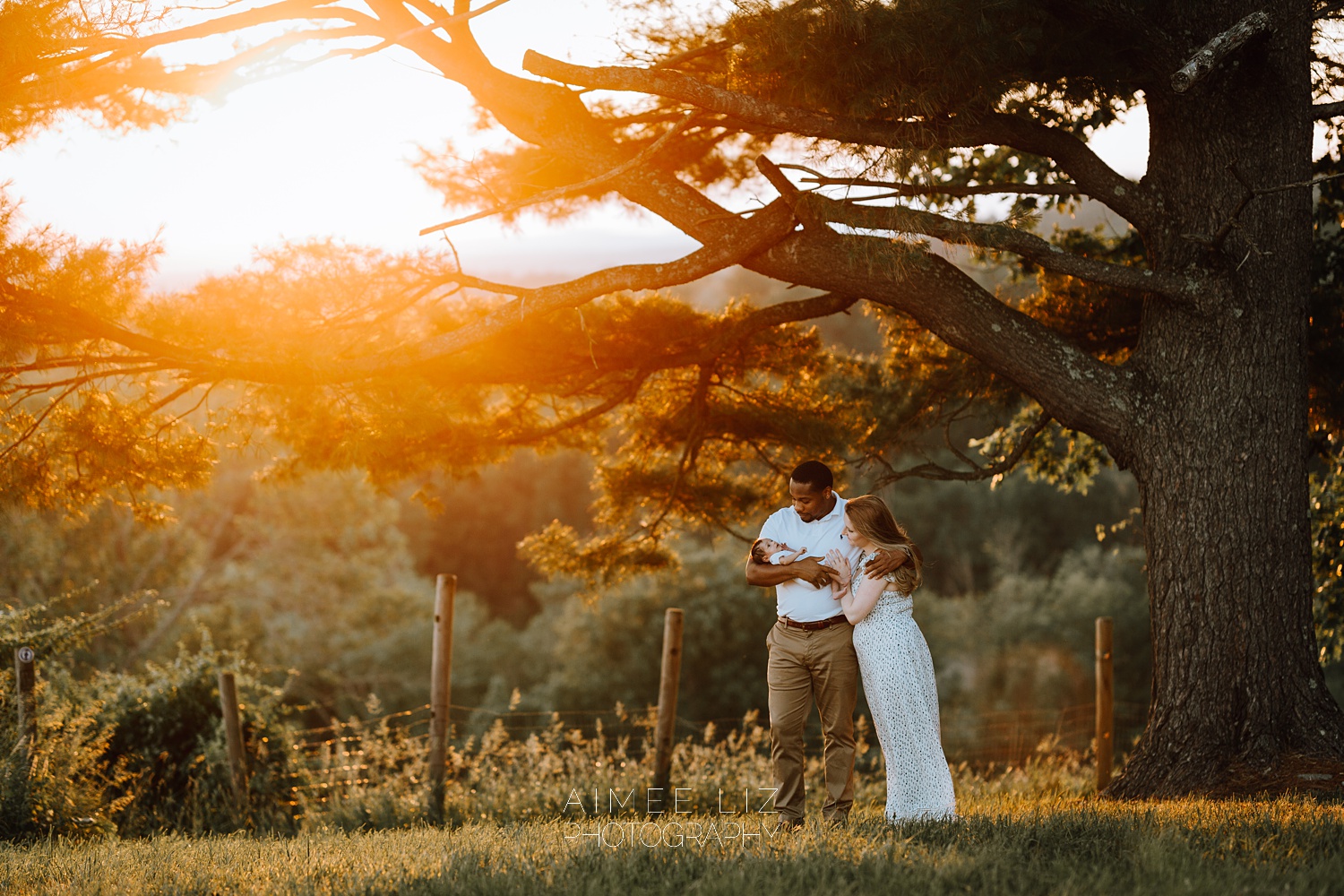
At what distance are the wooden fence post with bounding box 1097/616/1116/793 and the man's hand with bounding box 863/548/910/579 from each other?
4.96 metres

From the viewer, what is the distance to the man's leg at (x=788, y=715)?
16.4ft

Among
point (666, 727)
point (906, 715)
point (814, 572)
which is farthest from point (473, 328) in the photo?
point (906, 715)

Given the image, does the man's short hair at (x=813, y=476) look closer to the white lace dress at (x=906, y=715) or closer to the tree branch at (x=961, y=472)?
the white lace dress at (x=906, y=715)

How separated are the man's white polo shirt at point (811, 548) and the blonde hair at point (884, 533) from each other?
177 mm

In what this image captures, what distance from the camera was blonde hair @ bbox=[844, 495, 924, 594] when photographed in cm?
468

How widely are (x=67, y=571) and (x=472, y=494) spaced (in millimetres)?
19309

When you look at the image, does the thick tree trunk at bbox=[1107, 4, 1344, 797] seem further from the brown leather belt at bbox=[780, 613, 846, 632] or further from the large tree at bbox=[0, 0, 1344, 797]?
the brown leather belt at bbox=[780, 613, 846, 632]

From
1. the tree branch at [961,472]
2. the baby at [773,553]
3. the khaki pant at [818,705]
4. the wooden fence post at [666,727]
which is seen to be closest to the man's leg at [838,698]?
the khaki pant at [818,705]

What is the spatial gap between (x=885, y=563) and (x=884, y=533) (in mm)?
171

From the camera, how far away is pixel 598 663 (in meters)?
24.6

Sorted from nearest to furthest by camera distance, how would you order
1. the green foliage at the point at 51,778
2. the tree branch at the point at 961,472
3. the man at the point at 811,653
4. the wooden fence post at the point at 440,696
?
the man at the point at 811,653 → the green foliage at the point at 51,778 → the tree branch at the point at 961,472 → the wooden fence post at the point at 440,696

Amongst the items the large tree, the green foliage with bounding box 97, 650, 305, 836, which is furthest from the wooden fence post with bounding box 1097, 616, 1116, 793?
the green foliage with bounding box 97, 650, 305, 836

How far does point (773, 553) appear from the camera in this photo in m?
5.03

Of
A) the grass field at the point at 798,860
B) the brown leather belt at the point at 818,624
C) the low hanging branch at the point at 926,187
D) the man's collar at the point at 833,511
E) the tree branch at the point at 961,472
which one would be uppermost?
the low hanging branch at the point at 926,187
